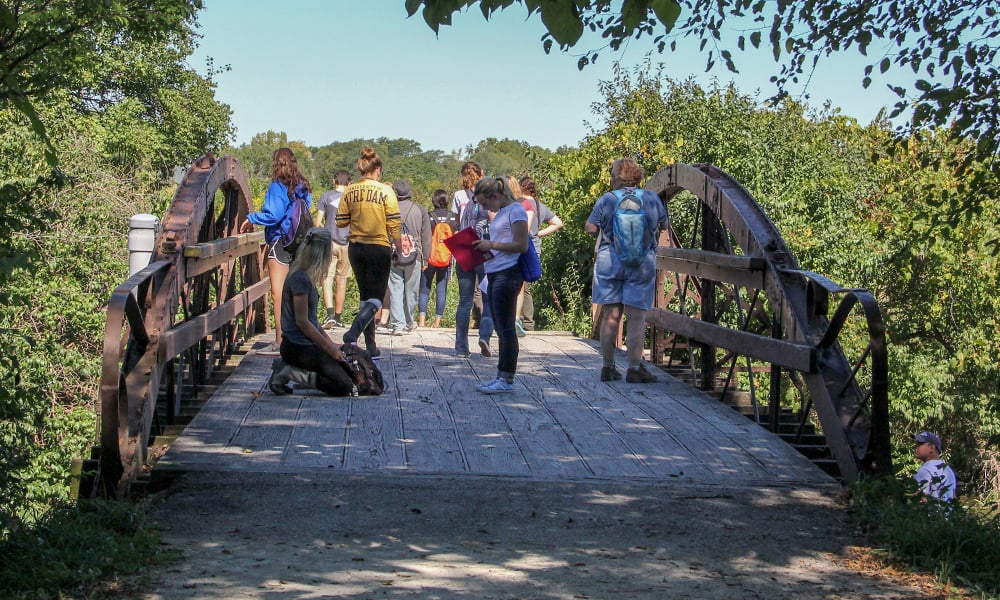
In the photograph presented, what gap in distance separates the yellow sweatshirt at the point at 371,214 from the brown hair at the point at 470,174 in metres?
2.57

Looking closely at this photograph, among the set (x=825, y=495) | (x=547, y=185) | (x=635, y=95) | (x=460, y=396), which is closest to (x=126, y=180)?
(x=547, y=185)

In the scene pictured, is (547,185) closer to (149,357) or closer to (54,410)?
(54,410)

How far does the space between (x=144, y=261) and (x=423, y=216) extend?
4.39m

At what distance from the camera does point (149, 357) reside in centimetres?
634

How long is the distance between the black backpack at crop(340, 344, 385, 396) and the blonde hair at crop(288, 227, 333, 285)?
565mm

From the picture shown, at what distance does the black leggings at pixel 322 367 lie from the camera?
834cm

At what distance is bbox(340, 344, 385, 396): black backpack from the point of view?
8406 millimetres

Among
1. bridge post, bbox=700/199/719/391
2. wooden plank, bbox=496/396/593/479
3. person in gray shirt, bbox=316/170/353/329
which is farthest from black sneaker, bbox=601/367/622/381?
person in gray shirt, bbox=316/170/353/329

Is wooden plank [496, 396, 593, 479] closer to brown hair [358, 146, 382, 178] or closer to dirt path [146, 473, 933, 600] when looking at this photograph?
dirt path [146, 473, 933, 600]

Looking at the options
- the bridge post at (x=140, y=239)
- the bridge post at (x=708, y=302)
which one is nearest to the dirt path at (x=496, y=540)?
the bridge post at (x=708, y=302)

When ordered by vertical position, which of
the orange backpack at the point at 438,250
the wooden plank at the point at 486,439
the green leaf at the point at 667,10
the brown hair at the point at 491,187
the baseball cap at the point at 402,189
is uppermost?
the green leaf at the point at 667,10

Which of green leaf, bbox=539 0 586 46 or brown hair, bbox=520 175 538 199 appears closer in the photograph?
green leaf, bbox=539 0 586 46

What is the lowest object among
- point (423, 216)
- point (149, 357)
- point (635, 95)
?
point (149, 357)

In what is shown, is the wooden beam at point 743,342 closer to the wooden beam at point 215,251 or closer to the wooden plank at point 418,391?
the wooden plank at point 418,391
